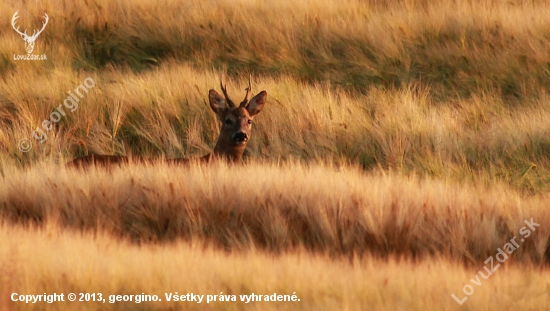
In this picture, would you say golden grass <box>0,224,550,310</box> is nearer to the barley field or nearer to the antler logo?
the barley field

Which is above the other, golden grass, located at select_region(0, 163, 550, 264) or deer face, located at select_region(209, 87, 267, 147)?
deer face, located at select_region(209, 87, 267, 147)

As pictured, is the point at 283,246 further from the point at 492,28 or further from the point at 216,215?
the point at 492,28

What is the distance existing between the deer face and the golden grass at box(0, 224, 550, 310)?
3.04m

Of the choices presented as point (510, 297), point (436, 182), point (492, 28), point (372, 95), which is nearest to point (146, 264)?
point (510, 297)

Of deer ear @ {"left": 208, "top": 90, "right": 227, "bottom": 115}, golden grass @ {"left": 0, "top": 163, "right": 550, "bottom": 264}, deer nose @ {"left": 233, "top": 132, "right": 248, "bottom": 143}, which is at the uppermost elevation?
deer ear @ {"left": 208, "top": 90, "right": 227, "bottom": 115}

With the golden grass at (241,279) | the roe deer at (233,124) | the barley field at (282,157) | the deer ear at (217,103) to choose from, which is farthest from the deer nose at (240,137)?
the golden grass at (241,279)

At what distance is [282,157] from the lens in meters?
9.09

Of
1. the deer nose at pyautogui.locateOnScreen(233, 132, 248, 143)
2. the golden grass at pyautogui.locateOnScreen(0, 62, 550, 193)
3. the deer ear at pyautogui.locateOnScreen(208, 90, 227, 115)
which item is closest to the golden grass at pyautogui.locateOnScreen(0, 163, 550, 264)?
the deer nose at pyautogui.locateOnScreen(233, 132, 248, 143)

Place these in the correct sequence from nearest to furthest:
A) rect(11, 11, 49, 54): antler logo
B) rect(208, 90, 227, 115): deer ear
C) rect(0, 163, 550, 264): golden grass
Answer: rect(0, 163, 550, 264): golden grass
rect(208, 90, 227, 115): deer ear
rect(11, 11, 49, 54): antler logo

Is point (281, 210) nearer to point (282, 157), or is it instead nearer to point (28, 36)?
point (282, 157)

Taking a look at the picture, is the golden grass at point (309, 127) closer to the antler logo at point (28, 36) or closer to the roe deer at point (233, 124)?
the roe deer at point (233, 124)

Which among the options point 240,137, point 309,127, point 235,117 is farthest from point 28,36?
point 240,137

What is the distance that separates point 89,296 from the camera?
470cm

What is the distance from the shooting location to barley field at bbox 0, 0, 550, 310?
497 centimetres
